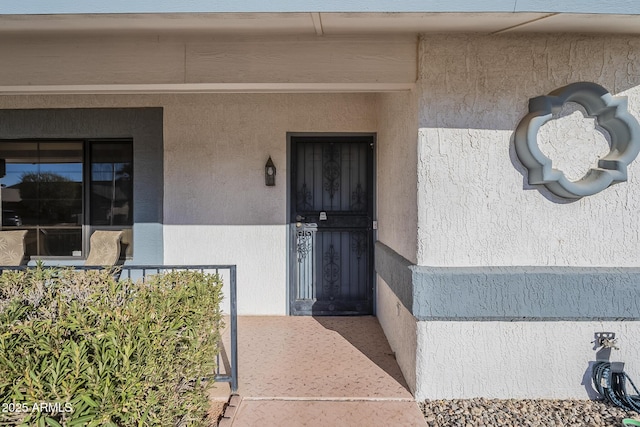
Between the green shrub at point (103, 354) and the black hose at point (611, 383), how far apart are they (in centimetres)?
295

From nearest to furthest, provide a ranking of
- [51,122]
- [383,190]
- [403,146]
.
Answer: [403,146] < [383,190] < [51,122]

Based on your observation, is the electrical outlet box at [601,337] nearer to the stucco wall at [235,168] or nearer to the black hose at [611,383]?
the black hose at [611,383]

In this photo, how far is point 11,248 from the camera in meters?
5.02

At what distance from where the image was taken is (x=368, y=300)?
17.5 feet

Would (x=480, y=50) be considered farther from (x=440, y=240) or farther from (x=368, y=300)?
(x=368, y=300)

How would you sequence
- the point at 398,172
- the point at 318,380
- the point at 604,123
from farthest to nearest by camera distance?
1. the point at 398,172
2. the point at 318,380
3. the point at 604,123

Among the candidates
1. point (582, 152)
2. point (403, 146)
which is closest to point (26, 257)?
point (403, 146)

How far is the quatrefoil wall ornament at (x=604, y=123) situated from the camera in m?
2.91

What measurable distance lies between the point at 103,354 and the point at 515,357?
115 inches

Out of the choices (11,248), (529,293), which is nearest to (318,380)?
(529,293)

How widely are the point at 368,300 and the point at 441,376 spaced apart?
2.29 metres

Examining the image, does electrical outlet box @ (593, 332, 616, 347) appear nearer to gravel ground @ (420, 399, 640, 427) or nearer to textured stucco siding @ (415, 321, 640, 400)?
textured stucco siding @ (415, 321, 640, 400)

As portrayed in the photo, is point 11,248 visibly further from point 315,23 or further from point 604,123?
point 604,123

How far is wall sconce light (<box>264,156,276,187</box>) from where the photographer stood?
513 cm
